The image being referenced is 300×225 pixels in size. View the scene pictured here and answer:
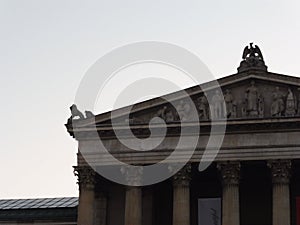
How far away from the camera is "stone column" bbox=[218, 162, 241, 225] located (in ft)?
157

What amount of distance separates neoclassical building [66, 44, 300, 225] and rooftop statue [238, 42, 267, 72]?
0.23 feet

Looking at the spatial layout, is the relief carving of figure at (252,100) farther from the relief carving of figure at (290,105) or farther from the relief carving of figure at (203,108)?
the relief carving of figure at (203,108)

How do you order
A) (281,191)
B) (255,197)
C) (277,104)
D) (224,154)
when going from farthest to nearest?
(255,197) < (224,154) < (277,104) < (281,191)

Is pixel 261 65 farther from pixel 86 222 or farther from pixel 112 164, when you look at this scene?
pixel 86 222

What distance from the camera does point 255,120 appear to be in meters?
48.3

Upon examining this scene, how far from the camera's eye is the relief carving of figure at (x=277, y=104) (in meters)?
48.3

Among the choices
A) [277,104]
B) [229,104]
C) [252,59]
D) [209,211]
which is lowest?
[209,211]

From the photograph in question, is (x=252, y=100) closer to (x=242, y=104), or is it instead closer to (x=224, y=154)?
(x=242, y=104)

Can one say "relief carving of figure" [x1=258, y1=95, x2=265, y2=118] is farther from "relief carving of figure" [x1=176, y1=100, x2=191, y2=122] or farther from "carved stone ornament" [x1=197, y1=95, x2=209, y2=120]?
"relief carving of figure" [x1=176, y1=100, x2=191, y2=122]

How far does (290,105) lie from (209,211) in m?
9.29

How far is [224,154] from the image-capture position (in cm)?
4888

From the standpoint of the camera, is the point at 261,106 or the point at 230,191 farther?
the point at 261,106

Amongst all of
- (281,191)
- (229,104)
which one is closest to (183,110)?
(229,104)

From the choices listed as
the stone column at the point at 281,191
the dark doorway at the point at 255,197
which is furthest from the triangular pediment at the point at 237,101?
the dark doorway at the point at 255,197
